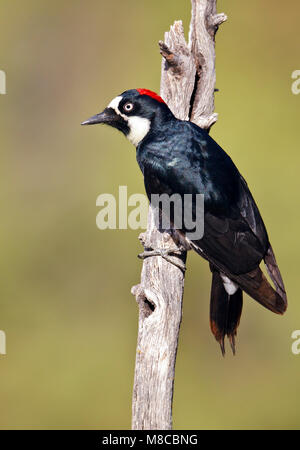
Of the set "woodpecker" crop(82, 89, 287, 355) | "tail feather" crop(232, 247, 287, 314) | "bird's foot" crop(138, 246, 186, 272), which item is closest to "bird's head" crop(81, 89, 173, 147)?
"woodpecker" crop(82, 89, 287, 355)

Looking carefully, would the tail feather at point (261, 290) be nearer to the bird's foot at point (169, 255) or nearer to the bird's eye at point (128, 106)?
the bird's foot at point (169, 255)

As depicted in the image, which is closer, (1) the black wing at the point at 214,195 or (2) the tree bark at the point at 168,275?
(2) the tree bark at the point at 168,275

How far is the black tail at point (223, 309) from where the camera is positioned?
429 cm

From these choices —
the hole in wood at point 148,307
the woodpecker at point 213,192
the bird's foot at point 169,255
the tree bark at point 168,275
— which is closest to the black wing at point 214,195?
the woodpecker at point 213,192

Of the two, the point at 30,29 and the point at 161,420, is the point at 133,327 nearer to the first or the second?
the point at 161,420

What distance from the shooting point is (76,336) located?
6.96 meters

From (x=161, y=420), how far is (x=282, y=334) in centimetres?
338

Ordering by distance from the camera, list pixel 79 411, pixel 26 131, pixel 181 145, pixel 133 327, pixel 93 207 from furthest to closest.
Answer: pixel 26 131
pixel 93 207
pixel 133 327
pixel 79 411
pixel 181 145

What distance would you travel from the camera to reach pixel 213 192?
4082 millimetres

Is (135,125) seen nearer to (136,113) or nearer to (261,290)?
(136,113)

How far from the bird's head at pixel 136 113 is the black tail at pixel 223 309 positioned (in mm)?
925

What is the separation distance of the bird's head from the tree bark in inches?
11.3

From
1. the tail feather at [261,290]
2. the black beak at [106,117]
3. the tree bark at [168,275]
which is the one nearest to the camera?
the tree bark at [168,275]

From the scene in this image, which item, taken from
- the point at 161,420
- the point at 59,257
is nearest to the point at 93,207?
the point at 59,257
